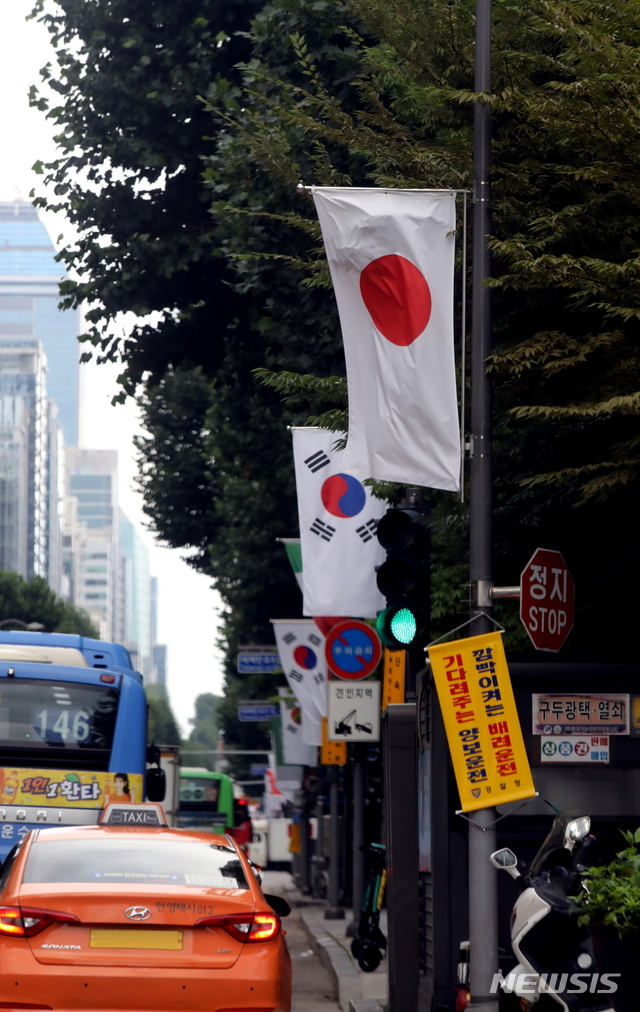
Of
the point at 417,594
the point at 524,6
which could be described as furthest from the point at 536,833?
the point at 524,6

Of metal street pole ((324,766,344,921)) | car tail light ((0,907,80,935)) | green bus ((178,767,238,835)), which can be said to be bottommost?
green bus ((178,767,238,835))

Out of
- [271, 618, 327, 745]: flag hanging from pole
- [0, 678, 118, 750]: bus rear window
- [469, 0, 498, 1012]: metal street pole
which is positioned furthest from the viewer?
[271, 618, 327, 745]: flag hanging from pole

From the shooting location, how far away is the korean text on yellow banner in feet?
25.7

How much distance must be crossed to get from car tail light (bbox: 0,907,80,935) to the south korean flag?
7.79 meters

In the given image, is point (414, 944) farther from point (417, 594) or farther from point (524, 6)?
point (524, 6)

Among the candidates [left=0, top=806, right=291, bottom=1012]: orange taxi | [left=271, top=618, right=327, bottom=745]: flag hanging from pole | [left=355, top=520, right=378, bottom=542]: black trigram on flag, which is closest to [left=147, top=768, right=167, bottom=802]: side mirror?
[left=271, top=618, right=327, bottom=745]: flag hanging from pole

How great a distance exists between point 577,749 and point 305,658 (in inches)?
438

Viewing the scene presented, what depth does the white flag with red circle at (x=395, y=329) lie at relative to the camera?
7.90 m

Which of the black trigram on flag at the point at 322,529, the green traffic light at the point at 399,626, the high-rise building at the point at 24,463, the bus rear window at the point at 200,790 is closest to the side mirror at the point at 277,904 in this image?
the green traffic light at the point at 399,626

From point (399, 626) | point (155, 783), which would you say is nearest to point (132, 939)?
point (399, 626)

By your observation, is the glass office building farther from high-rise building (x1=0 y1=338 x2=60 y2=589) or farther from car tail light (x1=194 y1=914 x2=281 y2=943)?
car tail light (x1=194 y1=914 x2=281 y2=943)

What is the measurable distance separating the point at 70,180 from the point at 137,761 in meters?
9.25

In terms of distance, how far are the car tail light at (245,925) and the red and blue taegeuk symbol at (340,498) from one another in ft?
24.9

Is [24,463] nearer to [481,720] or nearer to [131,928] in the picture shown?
[481,720]
